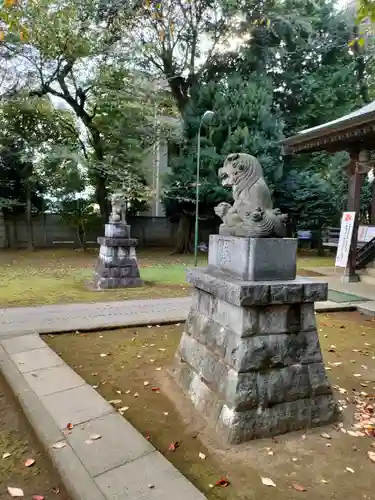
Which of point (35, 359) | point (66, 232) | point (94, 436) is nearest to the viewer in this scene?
point (94, 436)

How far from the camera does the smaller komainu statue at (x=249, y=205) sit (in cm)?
260

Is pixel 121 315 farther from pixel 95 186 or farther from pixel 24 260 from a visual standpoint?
pixel 95 186

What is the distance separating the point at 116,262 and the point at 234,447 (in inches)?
233

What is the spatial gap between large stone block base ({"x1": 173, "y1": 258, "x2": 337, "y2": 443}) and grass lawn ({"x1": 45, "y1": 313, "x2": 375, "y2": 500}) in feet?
0.41

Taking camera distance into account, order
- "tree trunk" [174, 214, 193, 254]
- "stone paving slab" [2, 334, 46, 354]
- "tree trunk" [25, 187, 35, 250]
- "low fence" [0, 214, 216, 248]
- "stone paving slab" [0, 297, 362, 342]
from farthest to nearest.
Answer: "tree trunk" [174, 214, 193, 254]
"low fence" [0, 214, 216, 248]
"tree trunk" [25, 187, 35, 250]
"stone paving slab" [0, 297, 362, 342]
"stone paving slab" [2, 334, 46, 354]

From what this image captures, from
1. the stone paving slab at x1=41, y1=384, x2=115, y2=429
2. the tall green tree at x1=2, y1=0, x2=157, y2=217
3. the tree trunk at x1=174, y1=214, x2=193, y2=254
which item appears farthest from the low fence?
the stone paving slab at x1=41, y1=384, x2=115, y2=429

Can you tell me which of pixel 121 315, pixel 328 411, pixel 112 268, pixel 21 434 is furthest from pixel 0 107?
pixel 328 411

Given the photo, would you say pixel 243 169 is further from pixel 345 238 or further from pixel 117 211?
pixel 345 238

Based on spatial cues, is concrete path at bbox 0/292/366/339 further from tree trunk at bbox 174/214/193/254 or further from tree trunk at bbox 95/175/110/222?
tree trunk at bbox 95/175/110/222

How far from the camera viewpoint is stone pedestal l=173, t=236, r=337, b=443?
2527 millimetres

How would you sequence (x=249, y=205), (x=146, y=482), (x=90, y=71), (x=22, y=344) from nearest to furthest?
(x=146, y=482) < (x=249, y=205) < (x=22, y=344) < (x=90, y=71)

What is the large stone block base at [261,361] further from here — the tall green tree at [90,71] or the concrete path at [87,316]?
the tall green tree at [90,71]

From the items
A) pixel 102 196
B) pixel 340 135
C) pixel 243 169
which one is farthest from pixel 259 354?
pixel 102 196

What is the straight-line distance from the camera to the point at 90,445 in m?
2.36
